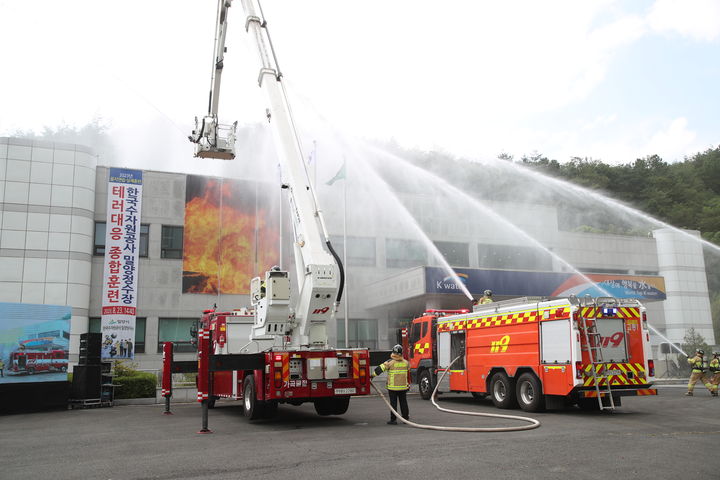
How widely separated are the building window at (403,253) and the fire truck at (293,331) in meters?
23.3

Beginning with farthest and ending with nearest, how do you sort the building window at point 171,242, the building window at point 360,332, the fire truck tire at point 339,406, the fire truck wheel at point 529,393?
the building window at point 360,332 < the building window at point 171,242 < the fire truck tire at point 339,406 < the fire truck wheel at point 529,393

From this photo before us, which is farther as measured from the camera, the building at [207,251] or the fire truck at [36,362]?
the building at [207,251]

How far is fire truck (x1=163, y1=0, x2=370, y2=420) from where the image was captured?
496 inches

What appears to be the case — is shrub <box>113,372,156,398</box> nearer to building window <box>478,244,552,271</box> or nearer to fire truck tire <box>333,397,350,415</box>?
fire truck tire <box>333,397,350,415</box>

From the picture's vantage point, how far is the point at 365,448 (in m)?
9.54

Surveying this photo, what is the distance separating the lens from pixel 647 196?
58375 mm

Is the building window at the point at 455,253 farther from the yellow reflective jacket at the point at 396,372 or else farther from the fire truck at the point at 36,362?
the yellow reflective jacket at the point at 396,372

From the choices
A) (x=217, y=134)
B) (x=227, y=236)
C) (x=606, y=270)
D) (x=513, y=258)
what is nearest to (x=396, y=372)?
(x=217, y=134)

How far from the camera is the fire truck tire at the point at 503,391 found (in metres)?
15.3

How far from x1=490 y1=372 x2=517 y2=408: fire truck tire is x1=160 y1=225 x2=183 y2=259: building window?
909 inches

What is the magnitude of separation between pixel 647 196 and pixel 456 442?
183ft

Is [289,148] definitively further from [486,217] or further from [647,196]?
[647,196]

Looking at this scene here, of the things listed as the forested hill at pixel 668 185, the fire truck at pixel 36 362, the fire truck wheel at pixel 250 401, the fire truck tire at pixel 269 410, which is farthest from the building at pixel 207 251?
the forested hill at pixel 668 185

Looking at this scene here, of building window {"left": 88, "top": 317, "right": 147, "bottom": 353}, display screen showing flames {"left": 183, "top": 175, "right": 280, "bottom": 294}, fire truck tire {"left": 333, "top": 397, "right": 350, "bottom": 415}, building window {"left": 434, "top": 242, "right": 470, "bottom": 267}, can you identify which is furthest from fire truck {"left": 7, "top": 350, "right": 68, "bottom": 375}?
building window {"left": 434, "top": 242, "right": 470, "bottom": 267}
